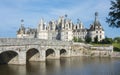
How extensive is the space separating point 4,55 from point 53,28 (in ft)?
213

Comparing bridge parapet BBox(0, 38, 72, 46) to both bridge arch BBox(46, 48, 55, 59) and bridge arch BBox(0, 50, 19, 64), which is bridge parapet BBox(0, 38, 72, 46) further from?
bridge arch BBox(46, 48, 55, 59)

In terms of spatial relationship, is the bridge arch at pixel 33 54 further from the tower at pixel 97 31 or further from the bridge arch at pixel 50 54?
the tower at pixel 97 31

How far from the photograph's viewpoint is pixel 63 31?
364 feet

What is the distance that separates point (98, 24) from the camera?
109 metres

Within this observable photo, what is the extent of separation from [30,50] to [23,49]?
8964mm

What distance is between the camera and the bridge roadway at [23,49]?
4794 centimetres

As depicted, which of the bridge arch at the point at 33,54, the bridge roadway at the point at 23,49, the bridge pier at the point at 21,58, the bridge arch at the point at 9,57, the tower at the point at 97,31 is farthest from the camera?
the tower at the point at 97,31

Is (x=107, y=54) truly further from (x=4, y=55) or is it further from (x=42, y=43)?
(x=4, y=55)

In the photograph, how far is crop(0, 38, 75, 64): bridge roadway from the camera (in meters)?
47.9

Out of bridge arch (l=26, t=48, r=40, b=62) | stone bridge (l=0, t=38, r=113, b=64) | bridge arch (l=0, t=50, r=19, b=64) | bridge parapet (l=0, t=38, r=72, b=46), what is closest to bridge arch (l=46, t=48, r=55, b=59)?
stone bridge (l=0, t=38, r=113, b=64)

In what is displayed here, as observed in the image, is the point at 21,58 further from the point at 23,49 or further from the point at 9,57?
the point at 9,57

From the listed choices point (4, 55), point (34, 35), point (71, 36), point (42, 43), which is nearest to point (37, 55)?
point (42, 43)

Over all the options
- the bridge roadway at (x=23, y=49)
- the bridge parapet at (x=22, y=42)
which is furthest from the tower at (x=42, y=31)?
the bridge parapet at (x=22, y=42)

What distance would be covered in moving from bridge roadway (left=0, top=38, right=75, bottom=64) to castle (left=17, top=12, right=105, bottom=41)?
4203 cm
